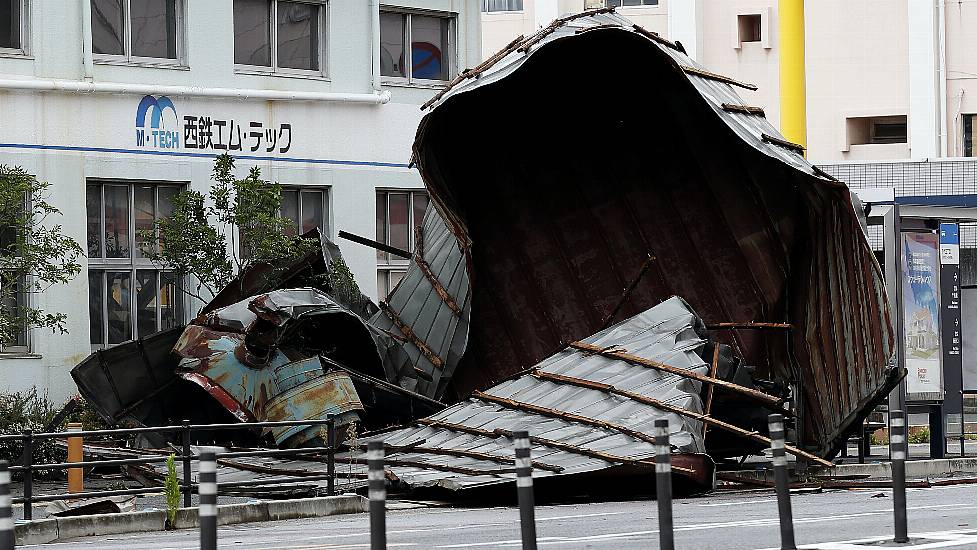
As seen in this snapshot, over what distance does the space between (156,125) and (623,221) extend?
7.24 meters

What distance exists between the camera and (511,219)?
81.0 ft

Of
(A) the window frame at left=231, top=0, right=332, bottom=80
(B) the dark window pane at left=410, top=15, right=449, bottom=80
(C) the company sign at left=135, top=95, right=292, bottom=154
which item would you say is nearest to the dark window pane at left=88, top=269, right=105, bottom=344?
(C) the company sign at left=135, top=95, right=292, bottom=154

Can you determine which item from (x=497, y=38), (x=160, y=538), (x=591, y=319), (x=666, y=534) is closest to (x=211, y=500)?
(x=666, y=534)

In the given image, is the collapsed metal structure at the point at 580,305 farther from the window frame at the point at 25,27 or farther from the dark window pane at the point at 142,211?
the window frame at the point at 25,27

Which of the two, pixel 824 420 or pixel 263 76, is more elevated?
pixel 263 76

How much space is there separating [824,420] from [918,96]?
29125mm

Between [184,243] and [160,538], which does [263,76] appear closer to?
[184,243]

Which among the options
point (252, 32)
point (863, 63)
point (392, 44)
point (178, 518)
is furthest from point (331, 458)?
point (863, 63)

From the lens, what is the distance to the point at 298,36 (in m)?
28.4

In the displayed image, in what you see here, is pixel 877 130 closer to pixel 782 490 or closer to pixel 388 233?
pixel 388 233

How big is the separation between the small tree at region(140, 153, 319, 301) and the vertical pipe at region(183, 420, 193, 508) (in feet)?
25.6

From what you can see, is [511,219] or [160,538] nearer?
[160,538]

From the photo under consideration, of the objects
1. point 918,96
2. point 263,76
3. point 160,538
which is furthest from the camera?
point 918,96

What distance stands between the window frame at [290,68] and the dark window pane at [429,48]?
73.3 inches
